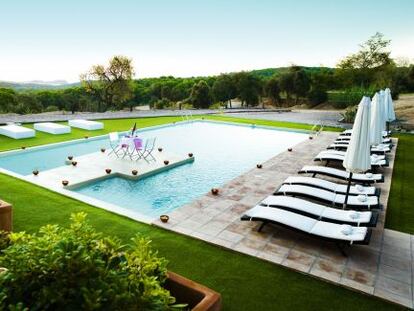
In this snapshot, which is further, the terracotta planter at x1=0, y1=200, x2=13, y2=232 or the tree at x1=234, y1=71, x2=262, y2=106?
the tree at x1=234, y1=71, x2=262, y2=106

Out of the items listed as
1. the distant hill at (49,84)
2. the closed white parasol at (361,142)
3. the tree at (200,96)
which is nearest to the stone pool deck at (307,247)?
the closed white parasol at (361,142)

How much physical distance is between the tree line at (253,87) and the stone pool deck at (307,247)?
25.2m

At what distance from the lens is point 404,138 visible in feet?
48.9

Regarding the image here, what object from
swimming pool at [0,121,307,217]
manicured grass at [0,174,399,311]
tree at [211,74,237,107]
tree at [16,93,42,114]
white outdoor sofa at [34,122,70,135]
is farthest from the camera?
tree at [211,74,237,107]

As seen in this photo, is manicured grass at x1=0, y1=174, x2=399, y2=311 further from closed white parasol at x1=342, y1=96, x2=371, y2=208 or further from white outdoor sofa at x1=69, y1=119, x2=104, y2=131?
white outdoor sofa at x1=69, y1=119, x2=104, y2=131

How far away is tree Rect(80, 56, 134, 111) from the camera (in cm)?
2889

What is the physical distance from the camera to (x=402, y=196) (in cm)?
746

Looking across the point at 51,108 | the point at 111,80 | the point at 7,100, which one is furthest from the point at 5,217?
the point at 51,108

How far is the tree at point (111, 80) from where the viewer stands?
2889 cm

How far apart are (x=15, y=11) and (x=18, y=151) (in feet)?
48.0

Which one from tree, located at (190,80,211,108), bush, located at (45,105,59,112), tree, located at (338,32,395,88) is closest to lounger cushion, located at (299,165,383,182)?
tree, located at (190,80,211,108)

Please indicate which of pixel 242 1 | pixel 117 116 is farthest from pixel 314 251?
pixel 242 1

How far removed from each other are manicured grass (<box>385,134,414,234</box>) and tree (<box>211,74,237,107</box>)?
27219 mm

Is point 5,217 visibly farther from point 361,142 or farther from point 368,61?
point 368,61
